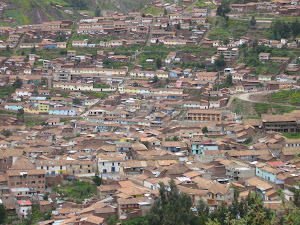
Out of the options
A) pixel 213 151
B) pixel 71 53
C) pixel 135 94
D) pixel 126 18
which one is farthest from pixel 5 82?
pixel 213 151

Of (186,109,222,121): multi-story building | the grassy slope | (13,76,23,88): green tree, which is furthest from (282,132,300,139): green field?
the grassy slope

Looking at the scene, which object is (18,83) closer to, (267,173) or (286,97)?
(286,97)

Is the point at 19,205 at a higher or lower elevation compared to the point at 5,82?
lower

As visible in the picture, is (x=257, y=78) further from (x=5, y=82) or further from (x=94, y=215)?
(x=94, y=215)

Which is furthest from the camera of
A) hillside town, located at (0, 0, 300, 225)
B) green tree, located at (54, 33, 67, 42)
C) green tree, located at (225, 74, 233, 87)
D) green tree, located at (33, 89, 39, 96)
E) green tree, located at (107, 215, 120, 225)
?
green tree, located at (54, 33, 67, 42)

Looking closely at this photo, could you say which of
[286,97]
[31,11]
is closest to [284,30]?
[286,97]

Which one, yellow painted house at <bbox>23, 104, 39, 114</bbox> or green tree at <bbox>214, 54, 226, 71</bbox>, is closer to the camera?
yellow painted house at <bbox>23, 104, 39, 114</bbox>

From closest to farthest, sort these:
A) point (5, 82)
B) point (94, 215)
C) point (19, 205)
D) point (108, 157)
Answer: point (94, 215), point (19, 205), point (108, 157), point (5, 82)

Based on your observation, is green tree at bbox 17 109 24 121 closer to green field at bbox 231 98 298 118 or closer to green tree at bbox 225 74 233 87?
green field at bbox 231 98 298 118

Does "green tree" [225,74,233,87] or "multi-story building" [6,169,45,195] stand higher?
"green tree" [225,74,233,87]
